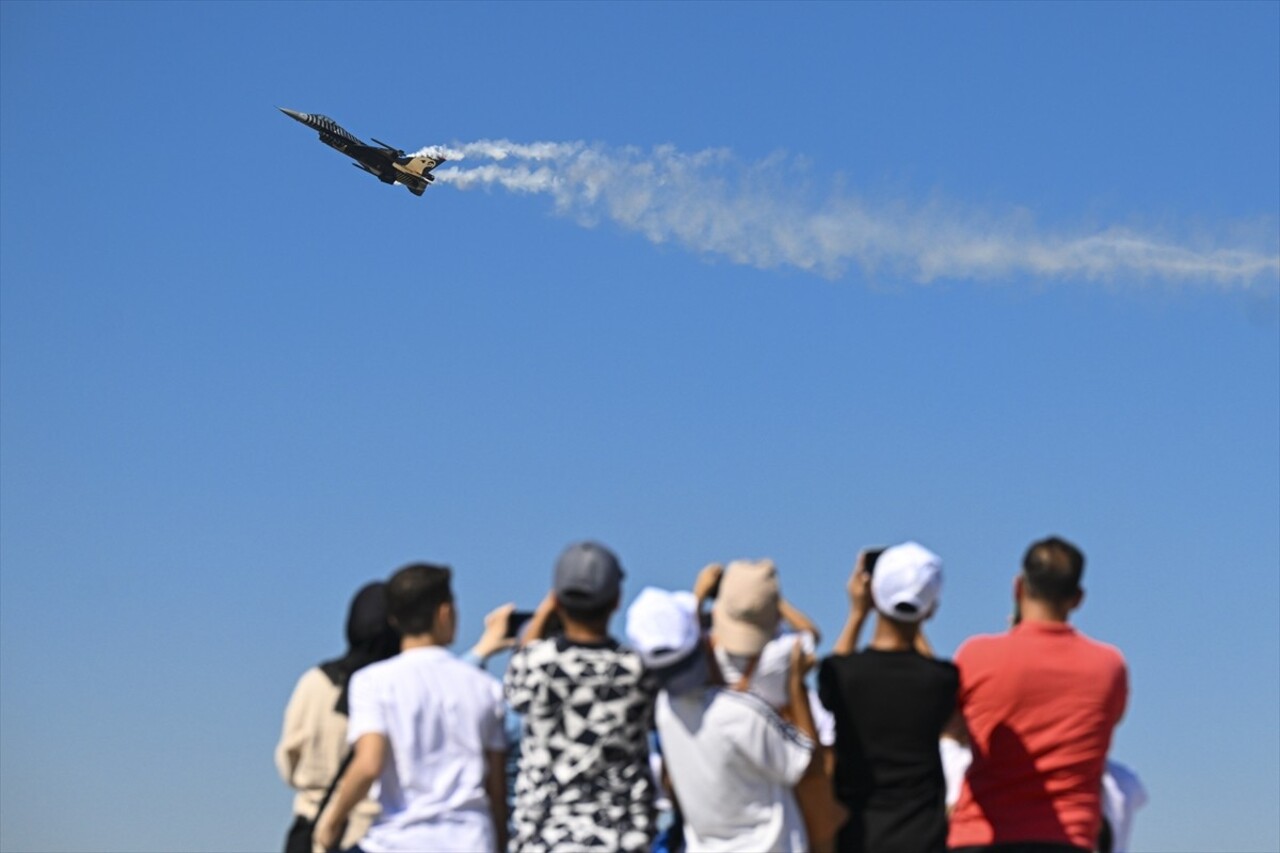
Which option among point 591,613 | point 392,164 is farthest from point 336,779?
point 392,164

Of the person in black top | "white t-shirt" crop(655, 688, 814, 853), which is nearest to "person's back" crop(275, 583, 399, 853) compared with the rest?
"white t-shirt" crop(655, 688, 814, 853)

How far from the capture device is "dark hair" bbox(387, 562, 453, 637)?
9.23m

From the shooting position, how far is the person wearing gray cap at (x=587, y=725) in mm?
9031

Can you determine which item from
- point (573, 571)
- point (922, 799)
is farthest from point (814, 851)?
point (573, 571)

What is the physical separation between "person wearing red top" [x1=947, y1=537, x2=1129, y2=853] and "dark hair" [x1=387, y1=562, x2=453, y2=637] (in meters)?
2.88

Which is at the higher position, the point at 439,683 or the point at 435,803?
the point at 439,683

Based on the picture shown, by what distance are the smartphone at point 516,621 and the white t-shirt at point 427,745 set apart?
2.19 ft

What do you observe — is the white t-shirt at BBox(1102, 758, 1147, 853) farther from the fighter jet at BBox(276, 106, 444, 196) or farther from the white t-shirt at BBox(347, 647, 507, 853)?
the fighter jet at BBox(276, 106, 444, 196)

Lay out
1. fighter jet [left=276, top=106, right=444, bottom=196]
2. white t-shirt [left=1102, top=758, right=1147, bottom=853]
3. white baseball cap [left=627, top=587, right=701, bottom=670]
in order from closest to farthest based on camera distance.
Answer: white baseball cap [left=627, top=587, right=701, bottom=670] → white t-shirt [left=1102, top=758, right=1147, bottom=853] → fighter jet [left=276, top=106, right=444, bottom=196]

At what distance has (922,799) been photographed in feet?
31.0

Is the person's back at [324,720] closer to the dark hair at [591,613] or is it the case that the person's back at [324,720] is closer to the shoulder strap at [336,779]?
the shoulder strap at [336,779]

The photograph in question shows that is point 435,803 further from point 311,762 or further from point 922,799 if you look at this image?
point 922,799

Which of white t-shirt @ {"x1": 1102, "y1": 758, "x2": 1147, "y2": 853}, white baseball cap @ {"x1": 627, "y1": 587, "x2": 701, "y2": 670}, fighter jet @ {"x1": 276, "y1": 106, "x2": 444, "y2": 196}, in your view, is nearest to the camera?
white baseball cap @ {"x1": 627, "y1": 587, "x2": 701, "y2": 670}

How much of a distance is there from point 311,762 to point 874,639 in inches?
135
